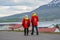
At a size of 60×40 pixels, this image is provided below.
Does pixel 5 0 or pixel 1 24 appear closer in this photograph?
pixel 1 24

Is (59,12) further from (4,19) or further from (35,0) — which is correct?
(4,19)

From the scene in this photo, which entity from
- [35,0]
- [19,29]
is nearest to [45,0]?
[35,0]

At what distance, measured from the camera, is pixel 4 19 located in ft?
84.2

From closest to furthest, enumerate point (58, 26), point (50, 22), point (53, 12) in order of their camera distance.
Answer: point (58, 26) → point (50, 22) → point (53, 12)

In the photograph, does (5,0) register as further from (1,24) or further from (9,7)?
(1,24)

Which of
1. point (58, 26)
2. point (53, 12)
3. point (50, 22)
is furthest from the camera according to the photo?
point (53, 12)

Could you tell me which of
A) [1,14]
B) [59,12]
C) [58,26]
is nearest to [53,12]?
[59,12]

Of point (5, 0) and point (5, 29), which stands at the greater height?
point (5, 0)

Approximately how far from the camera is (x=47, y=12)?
86.6ft

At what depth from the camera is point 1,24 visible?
24609mm

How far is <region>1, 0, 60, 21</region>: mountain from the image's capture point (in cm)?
2546

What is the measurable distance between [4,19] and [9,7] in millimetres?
1829

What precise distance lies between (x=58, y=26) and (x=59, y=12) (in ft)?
9.65

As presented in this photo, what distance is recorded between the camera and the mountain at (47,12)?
25462mm
